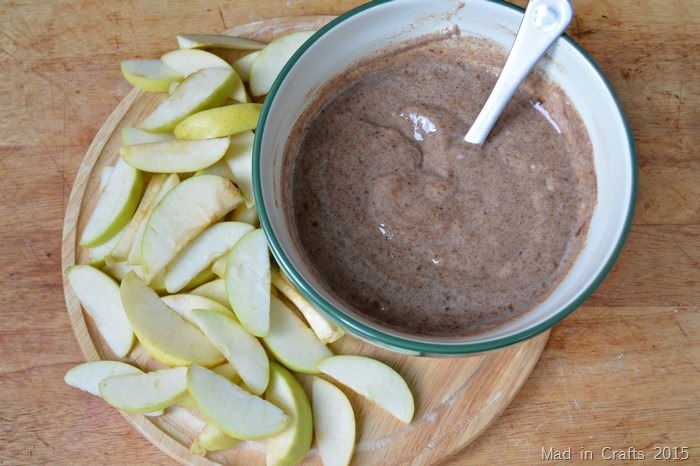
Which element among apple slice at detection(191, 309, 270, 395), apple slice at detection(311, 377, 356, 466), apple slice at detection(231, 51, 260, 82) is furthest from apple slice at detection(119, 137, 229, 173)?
apple slice at detection(311, 377, 356, 466)

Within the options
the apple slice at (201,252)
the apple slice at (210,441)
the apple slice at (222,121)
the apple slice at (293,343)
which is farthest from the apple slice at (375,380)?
the apple slice at (222,121)

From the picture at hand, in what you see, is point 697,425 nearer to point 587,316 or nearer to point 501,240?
point 587,316

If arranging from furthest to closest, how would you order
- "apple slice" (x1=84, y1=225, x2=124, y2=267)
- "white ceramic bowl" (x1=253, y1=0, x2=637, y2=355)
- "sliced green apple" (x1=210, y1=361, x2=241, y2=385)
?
1. "apple slice" (x1=84, y1=225, x2=124, y2=267)
2. "sliced green apple" (x1=210, y1=361, x2=241, y2=385)
3. "white ceramic bowl" (x1=253, y1=0, x2=637, y2=355)

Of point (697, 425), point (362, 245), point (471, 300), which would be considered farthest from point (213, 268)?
point (697, 425)

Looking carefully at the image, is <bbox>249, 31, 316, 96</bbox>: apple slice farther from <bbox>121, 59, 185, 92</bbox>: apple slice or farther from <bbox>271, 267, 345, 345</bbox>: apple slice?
<bbox>271, 267, 345, 345</bbox>: apple slice

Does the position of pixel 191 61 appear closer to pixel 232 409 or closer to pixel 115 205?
pixel 115 205
